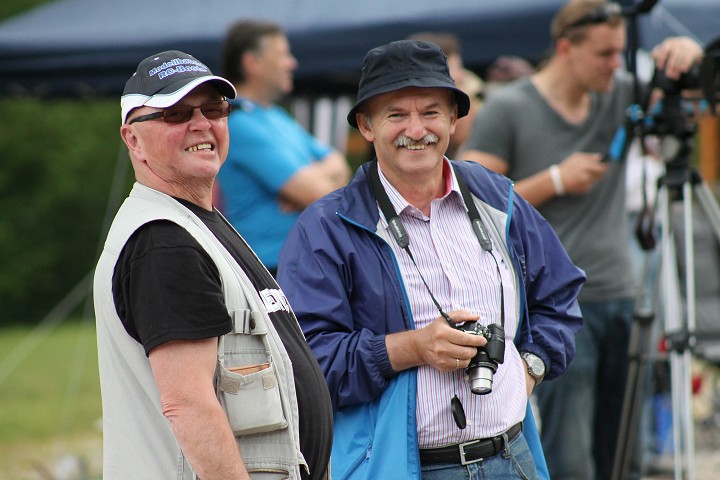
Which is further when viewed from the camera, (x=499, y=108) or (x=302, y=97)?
(x=302, y=97)

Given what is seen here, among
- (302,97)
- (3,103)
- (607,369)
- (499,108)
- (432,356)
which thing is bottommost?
(607,369)

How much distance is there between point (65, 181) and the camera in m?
18.1

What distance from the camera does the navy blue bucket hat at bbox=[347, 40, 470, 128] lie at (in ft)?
9.09

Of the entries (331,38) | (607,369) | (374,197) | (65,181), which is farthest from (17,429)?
(65,181)

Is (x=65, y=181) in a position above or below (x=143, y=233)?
above

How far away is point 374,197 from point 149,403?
101 cm

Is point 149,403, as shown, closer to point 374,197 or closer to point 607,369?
point 374,197

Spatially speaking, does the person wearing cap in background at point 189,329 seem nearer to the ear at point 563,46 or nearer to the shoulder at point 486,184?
the shoulder at point 486,184

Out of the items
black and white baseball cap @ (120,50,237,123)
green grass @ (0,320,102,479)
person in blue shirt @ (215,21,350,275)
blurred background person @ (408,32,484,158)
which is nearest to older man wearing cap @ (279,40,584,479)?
black and white baseball cap @ (120,50,237,123)

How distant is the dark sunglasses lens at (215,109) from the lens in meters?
2.29

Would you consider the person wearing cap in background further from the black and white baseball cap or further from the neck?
the neck

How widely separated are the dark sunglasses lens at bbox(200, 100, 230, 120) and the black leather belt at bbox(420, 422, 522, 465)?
3.37 feet

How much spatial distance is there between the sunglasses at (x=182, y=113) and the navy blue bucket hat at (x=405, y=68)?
0.60 meters

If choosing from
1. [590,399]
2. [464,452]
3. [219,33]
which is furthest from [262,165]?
[219,33]
